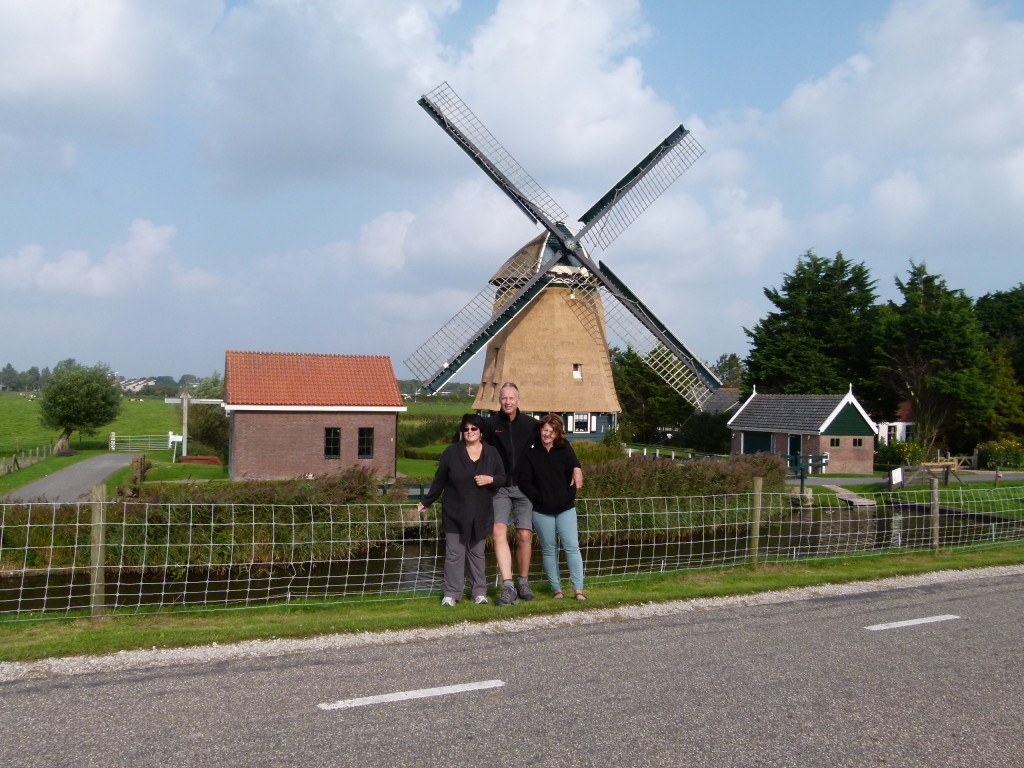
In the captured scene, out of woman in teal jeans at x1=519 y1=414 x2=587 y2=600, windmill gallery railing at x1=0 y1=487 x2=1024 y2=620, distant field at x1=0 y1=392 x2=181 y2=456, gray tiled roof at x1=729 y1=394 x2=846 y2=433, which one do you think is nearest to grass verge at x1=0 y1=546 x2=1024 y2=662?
woman in teal jeans at x1=519 y1=414 x2=587 y2=600

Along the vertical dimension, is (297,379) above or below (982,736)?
above

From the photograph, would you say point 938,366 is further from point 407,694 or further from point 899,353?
point 407,694

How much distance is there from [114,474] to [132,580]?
1655cm

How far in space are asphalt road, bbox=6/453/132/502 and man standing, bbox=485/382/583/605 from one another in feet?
37.3

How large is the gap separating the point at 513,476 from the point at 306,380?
67.8 feet

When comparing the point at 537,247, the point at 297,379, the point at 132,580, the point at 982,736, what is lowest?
the point at 132,580

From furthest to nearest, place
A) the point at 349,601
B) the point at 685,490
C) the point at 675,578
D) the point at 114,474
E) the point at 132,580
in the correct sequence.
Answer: the point at 114,474
the point at 685,490
the point at 132,580
the point at 675,578
the point at 349,601

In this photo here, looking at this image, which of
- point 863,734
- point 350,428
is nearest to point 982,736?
point 863,734

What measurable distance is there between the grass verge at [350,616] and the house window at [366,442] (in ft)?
63.3

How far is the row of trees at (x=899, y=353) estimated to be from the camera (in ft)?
119

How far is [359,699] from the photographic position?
4730 millimetres

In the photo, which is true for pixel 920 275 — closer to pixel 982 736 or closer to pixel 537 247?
pixel 537 247

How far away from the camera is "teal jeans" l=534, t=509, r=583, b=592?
762 cm

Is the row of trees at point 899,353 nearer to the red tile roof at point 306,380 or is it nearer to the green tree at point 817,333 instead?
the green tree at point 817,333
